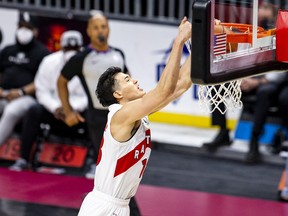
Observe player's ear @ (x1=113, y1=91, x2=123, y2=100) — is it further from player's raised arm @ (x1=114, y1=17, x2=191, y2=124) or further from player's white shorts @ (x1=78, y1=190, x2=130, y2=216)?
player's white shorts @ (x1=78, y1=190, x2=130, y2=216)

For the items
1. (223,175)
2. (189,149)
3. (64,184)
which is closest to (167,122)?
(189,149)

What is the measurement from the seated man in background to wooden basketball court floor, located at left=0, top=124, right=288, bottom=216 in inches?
15.0

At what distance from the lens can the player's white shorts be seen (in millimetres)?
6613

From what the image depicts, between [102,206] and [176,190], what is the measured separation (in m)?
3.57

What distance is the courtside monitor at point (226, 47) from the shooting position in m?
5.62

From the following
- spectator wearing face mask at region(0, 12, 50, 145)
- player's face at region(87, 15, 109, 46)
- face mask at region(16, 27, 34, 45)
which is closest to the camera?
player's face at region(87, 15, 109, 46)

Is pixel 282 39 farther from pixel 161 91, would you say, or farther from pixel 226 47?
pixel 161 91

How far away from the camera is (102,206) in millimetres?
6629

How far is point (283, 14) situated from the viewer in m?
6.48

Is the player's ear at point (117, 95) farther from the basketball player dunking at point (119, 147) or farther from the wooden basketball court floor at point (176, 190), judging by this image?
the wooden basketball court floor at point (176, 190)

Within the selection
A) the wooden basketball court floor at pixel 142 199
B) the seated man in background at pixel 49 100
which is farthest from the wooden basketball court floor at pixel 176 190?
the seated man in background at pixel 49 100

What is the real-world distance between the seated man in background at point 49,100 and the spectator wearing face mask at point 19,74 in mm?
197

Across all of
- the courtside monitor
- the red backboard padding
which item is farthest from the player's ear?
the red backboard padding

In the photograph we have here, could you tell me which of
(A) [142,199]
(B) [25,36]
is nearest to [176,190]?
(A) [142,199]
